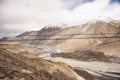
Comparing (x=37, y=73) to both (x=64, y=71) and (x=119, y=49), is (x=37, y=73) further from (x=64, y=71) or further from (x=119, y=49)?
(x=119, y=49)

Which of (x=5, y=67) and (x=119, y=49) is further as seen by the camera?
(x=119, y=49)

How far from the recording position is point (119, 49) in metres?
144

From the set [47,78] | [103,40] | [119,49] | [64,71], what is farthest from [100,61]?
[47,78]

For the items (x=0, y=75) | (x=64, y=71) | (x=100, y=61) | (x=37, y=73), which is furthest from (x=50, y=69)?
(x=100, y=61)

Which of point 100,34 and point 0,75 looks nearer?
point 0,75

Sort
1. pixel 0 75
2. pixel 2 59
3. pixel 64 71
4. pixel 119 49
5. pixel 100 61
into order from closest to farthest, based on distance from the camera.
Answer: pixel 0 75, pixel 2 59, pixel 64 71, pixel 100 61, pixel 119 49

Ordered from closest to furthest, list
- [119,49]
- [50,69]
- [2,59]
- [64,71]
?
[2,59] < [50,69] < [64,71] < [119,49]

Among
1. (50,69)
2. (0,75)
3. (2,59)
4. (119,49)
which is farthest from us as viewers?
(119,49)

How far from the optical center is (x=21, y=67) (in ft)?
120

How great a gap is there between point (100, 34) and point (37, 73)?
514 ft

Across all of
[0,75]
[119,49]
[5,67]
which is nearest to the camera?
[0,75]

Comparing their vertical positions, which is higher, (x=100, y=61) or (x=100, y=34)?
(x=100, y=34)

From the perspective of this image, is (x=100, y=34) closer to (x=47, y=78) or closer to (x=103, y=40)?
(x=103, y=40)

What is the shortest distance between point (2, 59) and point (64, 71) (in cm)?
1358
